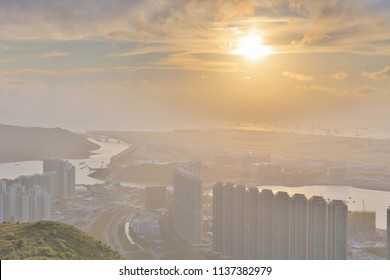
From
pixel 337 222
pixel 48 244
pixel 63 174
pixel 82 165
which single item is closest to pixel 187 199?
pixel 82 165

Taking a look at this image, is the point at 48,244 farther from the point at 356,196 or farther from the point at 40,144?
the point at 356,196

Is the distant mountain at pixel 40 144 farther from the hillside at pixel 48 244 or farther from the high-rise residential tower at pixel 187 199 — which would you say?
the hillside at pixel 48 244

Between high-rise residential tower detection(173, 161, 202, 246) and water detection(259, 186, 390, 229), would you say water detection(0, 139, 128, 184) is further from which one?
water detection(259, 186, 390, 229)

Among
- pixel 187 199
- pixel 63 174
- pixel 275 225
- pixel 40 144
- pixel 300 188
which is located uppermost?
pixel 40 144

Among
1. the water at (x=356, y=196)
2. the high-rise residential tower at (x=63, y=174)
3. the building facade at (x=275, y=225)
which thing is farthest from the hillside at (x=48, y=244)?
the water at (x=356, y=196)

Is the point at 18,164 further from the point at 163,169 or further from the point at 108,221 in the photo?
the point at 163,169
